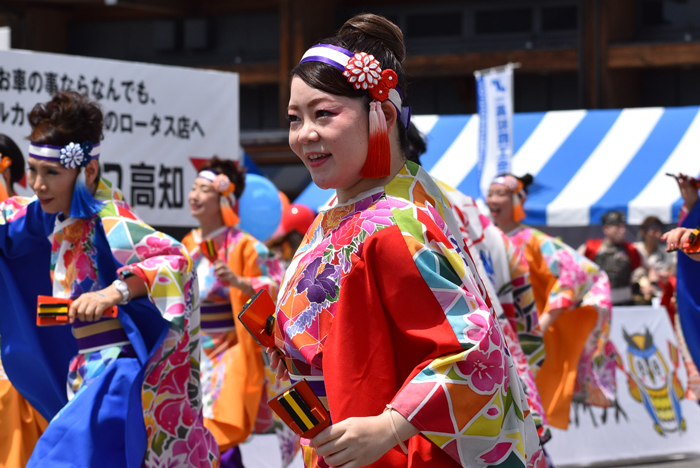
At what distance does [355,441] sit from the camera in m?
1.73

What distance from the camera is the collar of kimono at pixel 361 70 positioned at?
1.99 metres

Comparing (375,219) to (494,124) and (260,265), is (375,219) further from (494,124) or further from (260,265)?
(494,124)

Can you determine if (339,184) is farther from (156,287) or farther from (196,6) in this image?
(196,6)

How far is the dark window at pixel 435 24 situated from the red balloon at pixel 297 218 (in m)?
6.04

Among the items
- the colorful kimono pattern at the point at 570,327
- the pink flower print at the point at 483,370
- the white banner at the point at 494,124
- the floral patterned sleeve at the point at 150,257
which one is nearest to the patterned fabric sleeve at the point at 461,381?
the pink flower print at the point at 483,370

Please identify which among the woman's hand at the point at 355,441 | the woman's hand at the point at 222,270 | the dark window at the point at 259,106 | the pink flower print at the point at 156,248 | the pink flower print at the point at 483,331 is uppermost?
the dark window at the point at 259,106

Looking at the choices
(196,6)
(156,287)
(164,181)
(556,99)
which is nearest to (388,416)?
(156,287)

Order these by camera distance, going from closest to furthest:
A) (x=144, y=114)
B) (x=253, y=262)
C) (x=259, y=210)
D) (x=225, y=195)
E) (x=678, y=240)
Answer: (x=678, y=240)
(x=253, y=262)
(x=225, y=195)
(x=144, y=114)
(x=259, y=210)

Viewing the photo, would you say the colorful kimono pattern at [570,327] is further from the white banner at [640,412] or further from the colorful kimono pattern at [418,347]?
the colorful kimono pattern at [418,347]

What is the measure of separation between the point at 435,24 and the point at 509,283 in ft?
37.3

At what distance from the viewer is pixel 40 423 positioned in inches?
157

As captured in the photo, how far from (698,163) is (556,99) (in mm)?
4338

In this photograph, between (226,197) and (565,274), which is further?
(565,274)

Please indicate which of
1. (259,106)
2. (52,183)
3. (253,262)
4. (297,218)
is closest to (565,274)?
(253,262)
